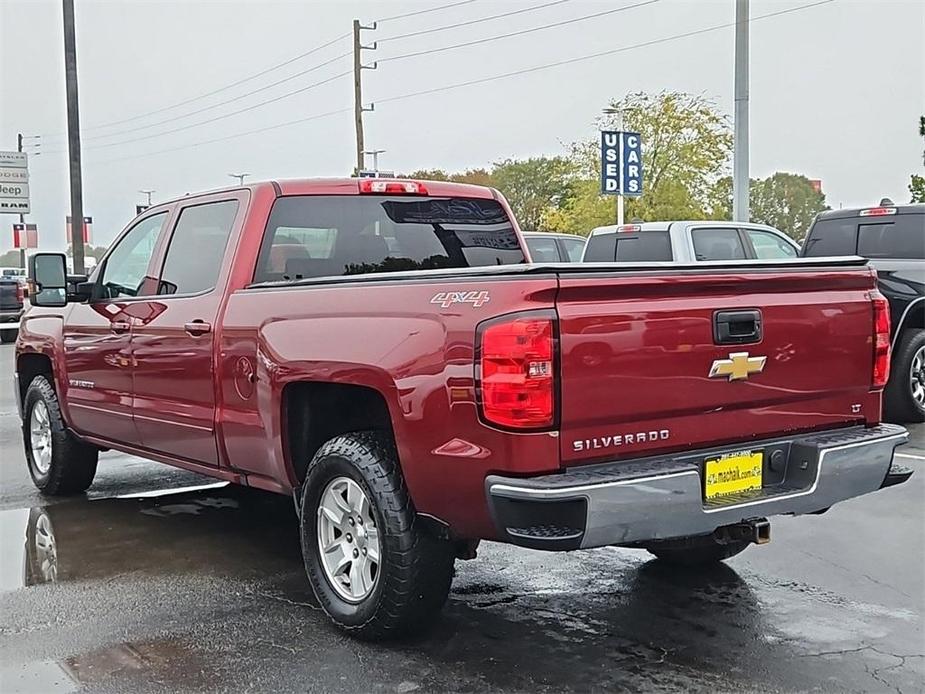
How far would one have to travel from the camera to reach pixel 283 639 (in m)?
4.25

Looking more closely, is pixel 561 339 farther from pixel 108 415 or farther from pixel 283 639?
pixel 108 415

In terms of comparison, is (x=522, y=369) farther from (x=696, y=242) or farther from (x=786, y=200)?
(x=786, y=200)

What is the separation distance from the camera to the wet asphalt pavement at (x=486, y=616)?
3.85 metres

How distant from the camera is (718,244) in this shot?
36.9 feet

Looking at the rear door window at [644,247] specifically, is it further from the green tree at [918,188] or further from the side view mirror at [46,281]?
the green tree at [918,188]

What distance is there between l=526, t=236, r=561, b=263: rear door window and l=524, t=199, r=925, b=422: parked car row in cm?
252

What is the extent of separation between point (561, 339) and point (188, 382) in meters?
2.52

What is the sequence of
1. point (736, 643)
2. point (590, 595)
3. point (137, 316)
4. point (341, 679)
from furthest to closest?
point (137, 316)
point (590, 595)
point (736, 643)
point (341, 679)

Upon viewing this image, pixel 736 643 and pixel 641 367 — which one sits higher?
pixel 641 367

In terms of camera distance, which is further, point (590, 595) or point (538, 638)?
point (590, 595)

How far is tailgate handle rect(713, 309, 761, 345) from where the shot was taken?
152 inches

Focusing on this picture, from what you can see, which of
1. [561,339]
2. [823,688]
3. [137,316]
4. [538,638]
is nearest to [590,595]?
[538,638]

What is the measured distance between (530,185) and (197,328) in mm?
48594

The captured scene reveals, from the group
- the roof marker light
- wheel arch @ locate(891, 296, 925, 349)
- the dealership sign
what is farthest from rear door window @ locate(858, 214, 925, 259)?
the dealership sign
